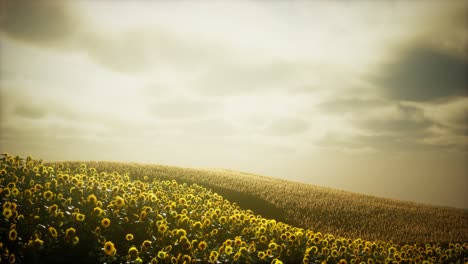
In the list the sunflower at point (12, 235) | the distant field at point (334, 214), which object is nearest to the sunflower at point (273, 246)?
the sunflower at point (12, 235)

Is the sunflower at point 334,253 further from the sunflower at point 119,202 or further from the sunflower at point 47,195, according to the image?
the sunflower at point 47,195

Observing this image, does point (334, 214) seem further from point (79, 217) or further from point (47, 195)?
point (47, 195)

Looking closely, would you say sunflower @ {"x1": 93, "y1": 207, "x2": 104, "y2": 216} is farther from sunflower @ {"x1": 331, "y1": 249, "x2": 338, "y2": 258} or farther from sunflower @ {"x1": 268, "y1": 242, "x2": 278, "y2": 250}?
sunflower @ {"x1": 331, "y1": 249, "x2": 338, "y2": 258}

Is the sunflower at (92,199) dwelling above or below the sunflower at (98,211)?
above

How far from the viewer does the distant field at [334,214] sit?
1761 cm

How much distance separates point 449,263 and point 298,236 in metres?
5.51

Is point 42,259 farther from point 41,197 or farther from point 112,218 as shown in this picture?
point 41,197

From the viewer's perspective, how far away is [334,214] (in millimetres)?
19906

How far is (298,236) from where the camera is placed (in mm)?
9820

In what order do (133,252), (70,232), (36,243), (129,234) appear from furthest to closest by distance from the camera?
(129,234), (70,232), (133,252), (36,243)

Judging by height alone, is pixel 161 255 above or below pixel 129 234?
below

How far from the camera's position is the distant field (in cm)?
1761

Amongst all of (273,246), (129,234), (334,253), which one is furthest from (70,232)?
(334,253)

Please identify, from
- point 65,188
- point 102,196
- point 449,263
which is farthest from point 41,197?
point 449,263
